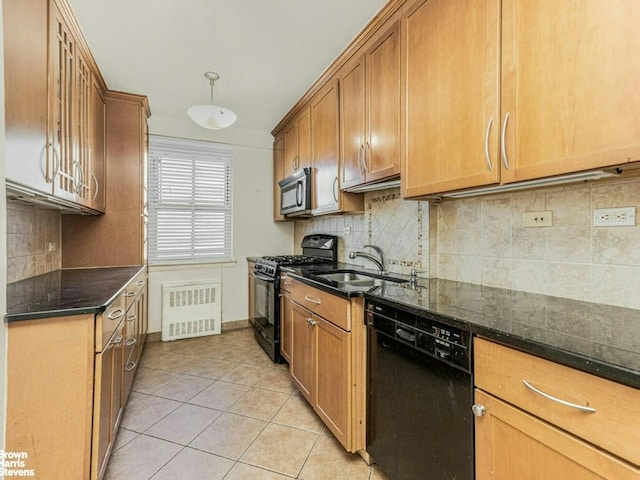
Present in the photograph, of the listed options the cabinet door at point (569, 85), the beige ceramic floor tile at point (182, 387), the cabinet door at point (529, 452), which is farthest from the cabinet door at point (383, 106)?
the beige ceramic floor tile at point (182, 387)

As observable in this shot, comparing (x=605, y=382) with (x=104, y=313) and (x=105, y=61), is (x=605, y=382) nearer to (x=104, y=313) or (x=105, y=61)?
(x=104, y=313)

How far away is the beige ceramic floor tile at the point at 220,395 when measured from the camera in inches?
83.2

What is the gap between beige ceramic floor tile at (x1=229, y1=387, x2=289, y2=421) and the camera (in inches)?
79.0

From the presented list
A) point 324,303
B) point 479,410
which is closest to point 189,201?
point 324,303

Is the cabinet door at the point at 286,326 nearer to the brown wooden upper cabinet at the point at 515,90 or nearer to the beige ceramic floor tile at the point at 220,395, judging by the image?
the beige ceramic floor tile at the point at 220,395

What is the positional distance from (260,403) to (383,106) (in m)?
2.18

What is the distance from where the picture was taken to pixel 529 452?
0.81m

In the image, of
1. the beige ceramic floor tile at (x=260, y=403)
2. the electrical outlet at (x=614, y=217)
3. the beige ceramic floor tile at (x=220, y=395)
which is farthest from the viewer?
the beige ceramic floor tile at (x=220, y=395)

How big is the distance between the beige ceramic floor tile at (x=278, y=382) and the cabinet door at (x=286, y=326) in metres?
0.16

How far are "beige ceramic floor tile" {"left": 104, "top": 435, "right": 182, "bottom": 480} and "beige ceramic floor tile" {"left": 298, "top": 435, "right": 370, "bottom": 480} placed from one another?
76 cm

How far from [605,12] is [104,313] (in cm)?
203

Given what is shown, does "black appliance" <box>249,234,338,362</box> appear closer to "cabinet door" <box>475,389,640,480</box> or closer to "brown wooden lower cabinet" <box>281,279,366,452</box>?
"brown wooden lower cabinet" <box>281,279,366,452</box>

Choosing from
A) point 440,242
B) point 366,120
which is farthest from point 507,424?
point 366,120

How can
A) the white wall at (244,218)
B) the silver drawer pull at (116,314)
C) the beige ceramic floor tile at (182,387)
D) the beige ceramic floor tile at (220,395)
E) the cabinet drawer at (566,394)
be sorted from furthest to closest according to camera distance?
1. the white wall at (244,218)
2. the beige ceramic floor tile at (182,387)
3. the beige ceramic floor tile at (220,395)
4. the silver drawer pull at (116,314)
5. the cabinet drawer at (566,394)
